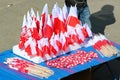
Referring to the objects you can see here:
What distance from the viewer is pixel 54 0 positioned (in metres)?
11.4

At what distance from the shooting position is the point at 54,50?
270 inches

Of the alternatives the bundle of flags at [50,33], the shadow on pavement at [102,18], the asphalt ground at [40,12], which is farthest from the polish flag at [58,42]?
the shadow on pavement at [102,18]

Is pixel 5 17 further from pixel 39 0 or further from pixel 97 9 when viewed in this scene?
pixel 97 9

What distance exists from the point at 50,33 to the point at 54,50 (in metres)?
0.30

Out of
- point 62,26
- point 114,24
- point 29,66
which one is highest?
point 114,24

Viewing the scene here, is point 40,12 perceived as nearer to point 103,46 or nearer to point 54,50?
point 103,46

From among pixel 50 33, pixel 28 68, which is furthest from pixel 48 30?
pixel 28 68

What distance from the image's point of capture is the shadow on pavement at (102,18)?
32.8ft

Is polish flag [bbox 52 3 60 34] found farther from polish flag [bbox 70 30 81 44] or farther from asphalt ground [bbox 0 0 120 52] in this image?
asphalt ground [bbox 0 0 120 52]

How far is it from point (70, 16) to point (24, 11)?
11.8ft

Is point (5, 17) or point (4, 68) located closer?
point (4, 68)

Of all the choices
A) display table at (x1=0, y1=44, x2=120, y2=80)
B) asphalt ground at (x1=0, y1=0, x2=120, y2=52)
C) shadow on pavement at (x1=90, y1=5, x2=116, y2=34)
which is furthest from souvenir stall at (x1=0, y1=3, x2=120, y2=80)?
shadow on pavement at (x1=90, y1=5, x2=116, y2=34)

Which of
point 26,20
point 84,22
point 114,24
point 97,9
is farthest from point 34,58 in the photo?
point 97,9

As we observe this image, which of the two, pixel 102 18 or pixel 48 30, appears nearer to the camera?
pixel 48 30
